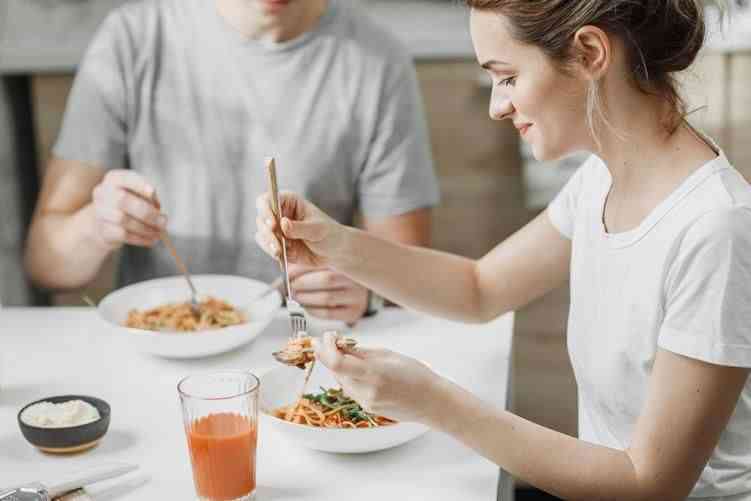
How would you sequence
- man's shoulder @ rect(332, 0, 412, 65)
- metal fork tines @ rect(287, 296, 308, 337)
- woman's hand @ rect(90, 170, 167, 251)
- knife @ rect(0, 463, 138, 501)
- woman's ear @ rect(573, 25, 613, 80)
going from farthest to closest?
man's shoulder @ rect(332, 0, 412, 65) → woman's hand @ rect(90, 170, 167, 251) → metal fork tines @ rect(287, 296, 308, 337) → woman's ear @ rect(573, 25, 613, 80) → knife @ rect(0, 463, 138, 501)

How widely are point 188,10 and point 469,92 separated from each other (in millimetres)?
975

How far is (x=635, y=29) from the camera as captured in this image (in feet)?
3.89

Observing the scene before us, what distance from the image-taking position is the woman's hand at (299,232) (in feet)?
4.66

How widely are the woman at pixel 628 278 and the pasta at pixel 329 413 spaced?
0.10m

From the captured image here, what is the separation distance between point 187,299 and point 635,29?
0.95 meters

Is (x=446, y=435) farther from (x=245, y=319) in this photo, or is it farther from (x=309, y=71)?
(x=309, y=71)

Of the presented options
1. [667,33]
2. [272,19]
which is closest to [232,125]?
[272,19]

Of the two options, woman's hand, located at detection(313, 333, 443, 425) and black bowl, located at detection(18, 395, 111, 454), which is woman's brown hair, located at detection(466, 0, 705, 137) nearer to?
woman's hand, located at detection(313, 333, 443, 425)

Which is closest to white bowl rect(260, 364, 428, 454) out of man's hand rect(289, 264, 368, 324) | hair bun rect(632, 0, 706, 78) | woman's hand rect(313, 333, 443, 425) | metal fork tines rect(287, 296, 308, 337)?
woman's hand rect(313, 333, 443, 425)

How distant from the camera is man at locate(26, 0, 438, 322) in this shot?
2051mm

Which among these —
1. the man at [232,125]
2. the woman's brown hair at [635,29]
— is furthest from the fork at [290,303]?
the man at [232,125]

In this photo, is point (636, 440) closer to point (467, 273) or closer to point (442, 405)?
point (442, 405)

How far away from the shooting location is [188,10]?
207 cm

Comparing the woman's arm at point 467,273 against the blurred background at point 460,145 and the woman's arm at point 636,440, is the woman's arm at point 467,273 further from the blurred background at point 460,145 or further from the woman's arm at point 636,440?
the blurred background at point 460,145
